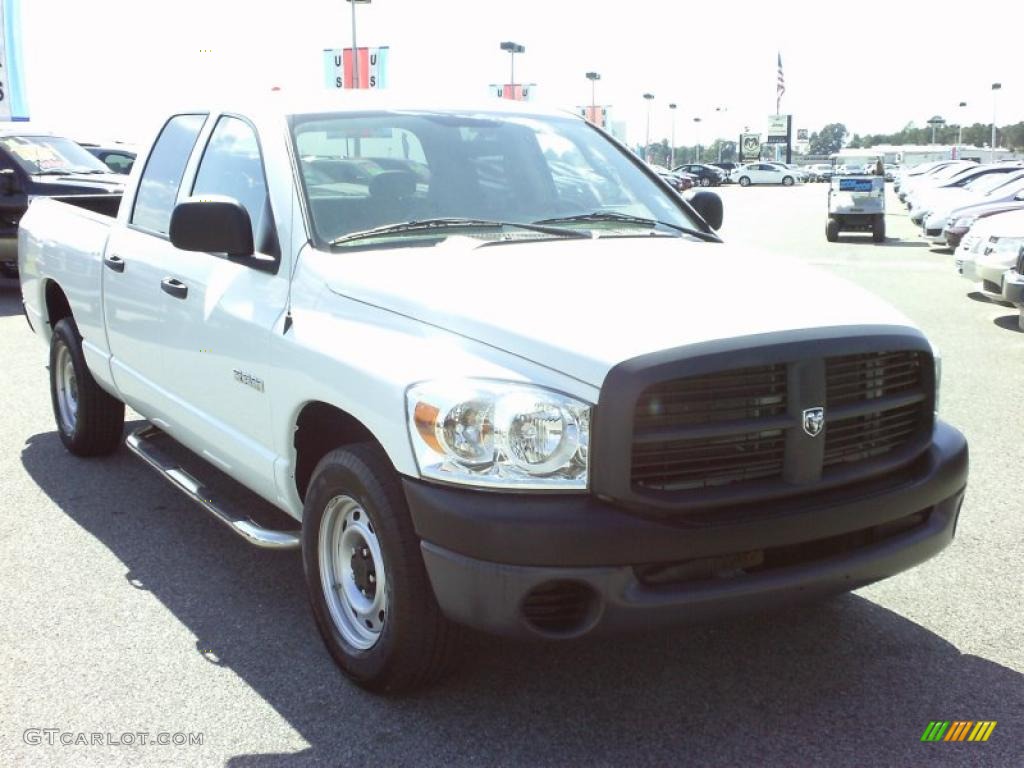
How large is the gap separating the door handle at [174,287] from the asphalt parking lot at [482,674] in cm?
120

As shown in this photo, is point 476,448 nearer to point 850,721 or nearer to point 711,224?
point 850,721

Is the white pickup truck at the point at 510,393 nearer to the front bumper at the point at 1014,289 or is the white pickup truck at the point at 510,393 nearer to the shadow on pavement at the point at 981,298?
the front bumper at the point at 1014,289

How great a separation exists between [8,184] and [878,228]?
714 inches

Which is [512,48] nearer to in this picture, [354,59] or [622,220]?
[354,59]

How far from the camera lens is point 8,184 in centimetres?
1473

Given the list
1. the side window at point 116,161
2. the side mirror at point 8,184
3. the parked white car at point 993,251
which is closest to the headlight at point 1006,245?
the parked white car at point 993,251

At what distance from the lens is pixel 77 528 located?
216 inches

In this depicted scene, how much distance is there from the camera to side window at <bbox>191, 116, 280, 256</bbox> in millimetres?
4289

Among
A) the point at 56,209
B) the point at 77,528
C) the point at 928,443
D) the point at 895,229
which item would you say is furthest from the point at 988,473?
the point at 895,229

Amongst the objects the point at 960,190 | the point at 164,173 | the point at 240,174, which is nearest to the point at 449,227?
the point at 240,174

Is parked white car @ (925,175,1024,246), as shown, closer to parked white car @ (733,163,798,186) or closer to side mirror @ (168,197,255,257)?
side mirror @ (168,197,255,257)

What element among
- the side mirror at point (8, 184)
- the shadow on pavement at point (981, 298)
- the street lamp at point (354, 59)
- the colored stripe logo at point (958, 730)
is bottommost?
the shadow on pavement at point (981, 298)

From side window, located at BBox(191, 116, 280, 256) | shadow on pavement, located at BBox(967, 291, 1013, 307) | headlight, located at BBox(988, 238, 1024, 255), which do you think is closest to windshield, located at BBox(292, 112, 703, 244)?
side window, located at BBox(191, 116, 280, 256)

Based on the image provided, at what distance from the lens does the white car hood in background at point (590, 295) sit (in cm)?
319
